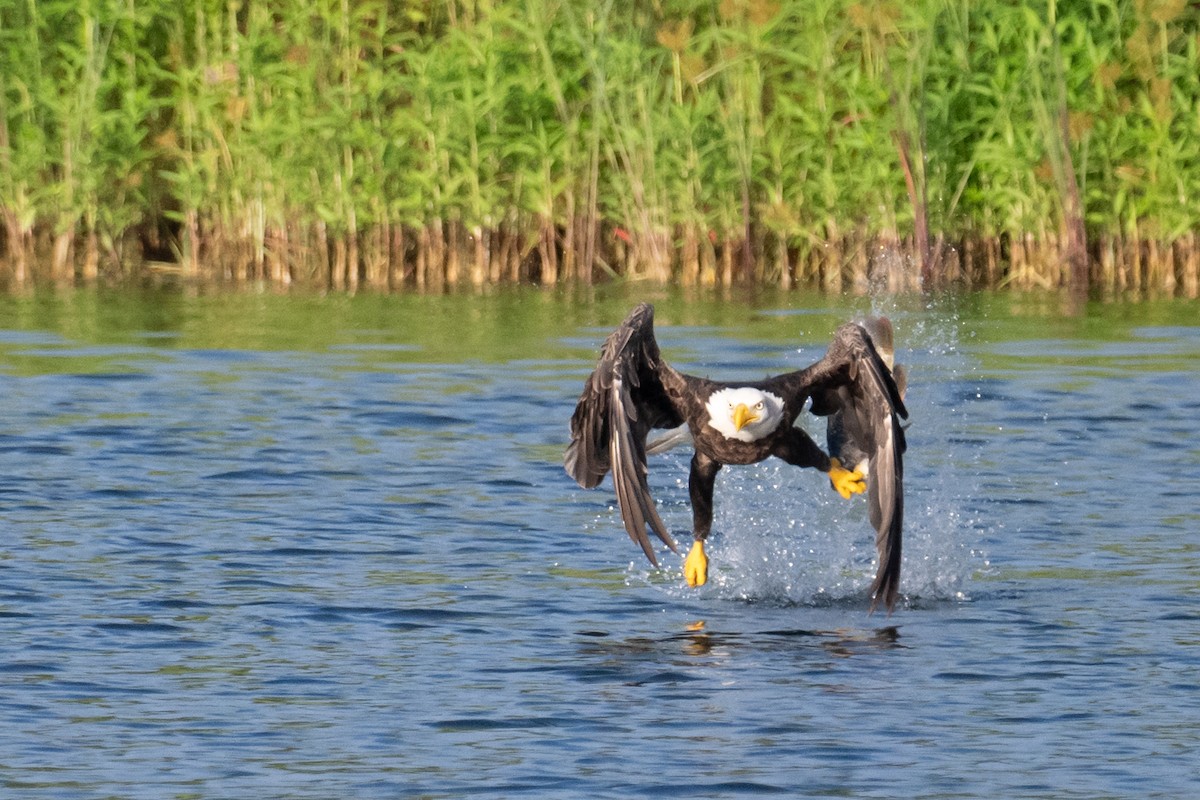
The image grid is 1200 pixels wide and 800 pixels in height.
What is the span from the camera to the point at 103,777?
5.52 metres

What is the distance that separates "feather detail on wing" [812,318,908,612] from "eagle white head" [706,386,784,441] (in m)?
0.24

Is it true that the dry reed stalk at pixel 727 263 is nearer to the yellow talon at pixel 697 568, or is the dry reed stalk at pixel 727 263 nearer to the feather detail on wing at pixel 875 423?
the feather detail on wing at pixel 875 423

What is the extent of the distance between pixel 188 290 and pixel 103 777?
1340 centimetres

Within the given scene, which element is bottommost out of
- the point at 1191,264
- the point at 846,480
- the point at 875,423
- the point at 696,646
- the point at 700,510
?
the point at 696,646

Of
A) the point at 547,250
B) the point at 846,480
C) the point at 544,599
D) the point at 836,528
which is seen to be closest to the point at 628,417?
the point at 544,599

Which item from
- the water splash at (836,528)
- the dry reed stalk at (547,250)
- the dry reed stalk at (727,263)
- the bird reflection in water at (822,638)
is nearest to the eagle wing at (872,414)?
the bird reflection in water at (822,638)

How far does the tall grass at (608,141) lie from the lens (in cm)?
1675

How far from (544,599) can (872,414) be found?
1.31 metres

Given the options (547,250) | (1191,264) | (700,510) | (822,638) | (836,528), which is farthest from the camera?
(547,250)

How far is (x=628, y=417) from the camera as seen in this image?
7.11 m

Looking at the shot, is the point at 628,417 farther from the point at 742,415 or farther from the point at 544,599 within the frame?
the point at 544,599

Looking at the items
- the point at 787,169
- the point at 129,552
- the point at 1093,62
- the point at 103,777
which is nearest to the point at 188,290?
the point at 787,169

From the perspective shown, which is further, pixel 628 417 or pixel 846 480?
pixel 846 480

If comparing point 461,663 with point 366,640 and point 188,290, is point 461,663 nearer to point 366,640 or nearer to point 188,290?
point 366,640
